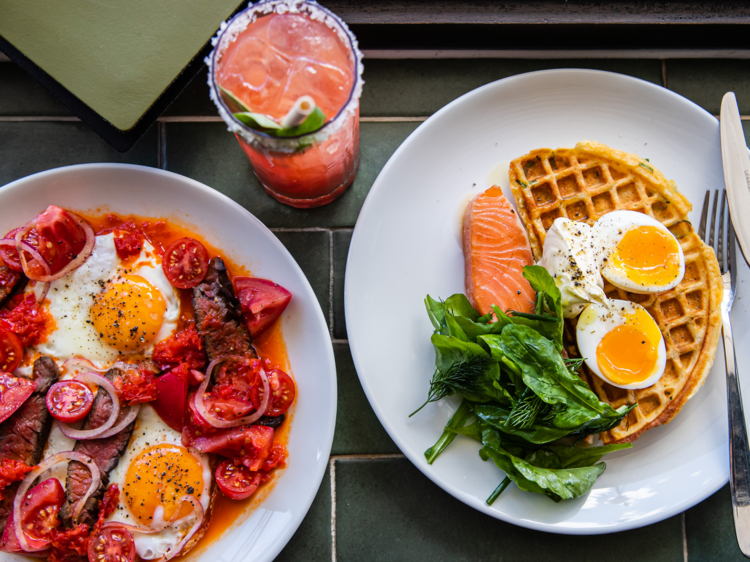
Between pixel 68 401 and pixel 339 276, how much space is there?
1361 millimetres

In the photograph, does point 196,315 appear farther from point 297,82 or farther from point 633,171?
point 633,171

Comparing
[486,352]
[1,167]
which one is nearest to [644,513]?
[486,352]

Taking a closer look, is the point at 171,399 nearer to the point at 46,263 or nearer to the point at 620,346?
the point at 46,263

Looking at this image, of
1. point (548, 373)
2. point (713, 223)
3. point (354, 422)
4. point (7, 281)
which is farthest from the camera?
point (354, 422)

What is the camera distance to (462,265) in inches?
97.2

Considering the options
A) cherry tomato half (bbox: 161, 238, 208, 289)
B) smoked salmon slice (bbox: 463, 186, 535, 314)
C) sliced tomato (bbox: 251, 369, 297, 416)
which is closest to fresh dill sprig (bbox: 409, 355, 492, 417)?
smoked salmon slice (bbox: 463, 186, 535, 314)

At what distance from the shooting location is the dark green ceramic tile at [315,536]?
2.51 m

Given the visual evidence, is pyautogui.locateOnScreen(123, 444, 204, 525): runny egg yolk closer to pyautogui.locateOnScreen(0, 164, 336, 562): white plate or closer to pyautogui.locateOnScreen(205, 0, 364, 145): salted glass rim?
pyautogui.locateOnScreen(0, 164, 336, 562): white plate

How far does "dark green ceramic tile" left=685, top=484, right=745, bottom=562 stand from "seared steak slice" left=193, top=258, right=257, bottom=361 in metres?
2.42

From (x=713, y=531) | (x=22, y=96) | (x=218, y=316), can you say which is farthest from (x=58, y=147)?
(x=713, y=531)

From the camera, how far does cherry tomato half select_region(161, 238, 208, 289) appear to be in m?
2.35

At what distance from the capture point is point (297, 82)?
184 centimetres

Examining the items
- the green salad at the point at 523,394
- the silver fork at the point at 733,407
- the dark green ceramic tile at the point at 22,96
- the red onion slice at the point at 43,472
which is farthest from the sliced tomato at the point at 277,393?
the silver fork at the point at 733,407

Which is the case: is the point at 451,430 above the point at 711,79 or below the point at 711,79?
below
